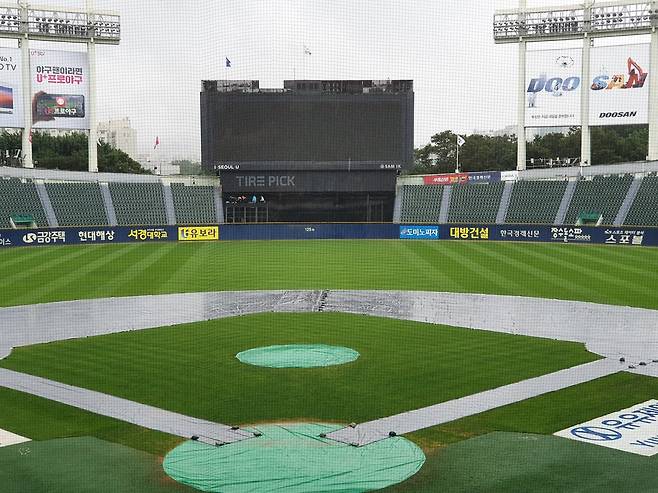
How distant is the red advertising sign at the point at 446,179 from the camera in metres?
51.1

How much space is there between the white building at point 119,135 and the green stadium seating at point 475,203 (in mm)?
41195

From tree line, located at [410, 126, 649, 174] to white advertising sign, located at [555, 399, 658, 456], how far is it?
65528 millimetres

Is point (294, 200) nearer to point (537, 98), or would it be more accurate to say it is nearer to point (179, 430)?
point (537, 98)

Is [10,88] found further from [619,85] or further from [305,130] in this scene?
[619,85]

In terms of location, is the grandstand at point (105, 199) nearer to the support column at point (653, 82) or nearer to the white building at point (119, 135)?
the support column at point (653, 82)

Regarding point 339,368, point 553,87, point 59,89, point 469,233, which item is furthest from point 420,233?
point 339,368

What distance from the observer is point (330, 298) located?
21.2m

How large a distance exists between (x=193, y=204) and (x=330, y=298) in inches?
1192

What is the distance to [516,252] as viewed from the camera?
3647 centimetres

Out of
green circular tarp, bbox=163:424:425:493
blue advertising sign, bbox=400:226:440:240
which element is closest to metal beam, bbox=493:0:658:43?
blue advertising sign, bbox=400:226:440:240

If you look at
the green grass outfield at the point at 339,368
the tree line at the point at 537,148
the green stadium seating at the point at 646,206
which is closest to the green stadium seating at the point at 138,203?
the green grass outfield at the point at 339,368

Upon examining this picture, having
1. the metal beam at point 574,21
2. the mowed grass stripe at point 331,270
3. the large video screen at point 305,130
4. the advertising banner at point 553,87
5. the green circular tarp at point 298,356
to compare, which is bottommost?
the mowed grass stripe at point 331,270

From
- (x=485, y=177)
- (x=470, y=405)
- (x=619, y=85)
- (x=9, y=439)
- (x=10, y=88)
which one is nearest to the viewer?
(x=9, y=439)

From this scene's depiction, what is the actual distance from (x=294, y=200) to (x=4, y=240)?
18228 millimetres
